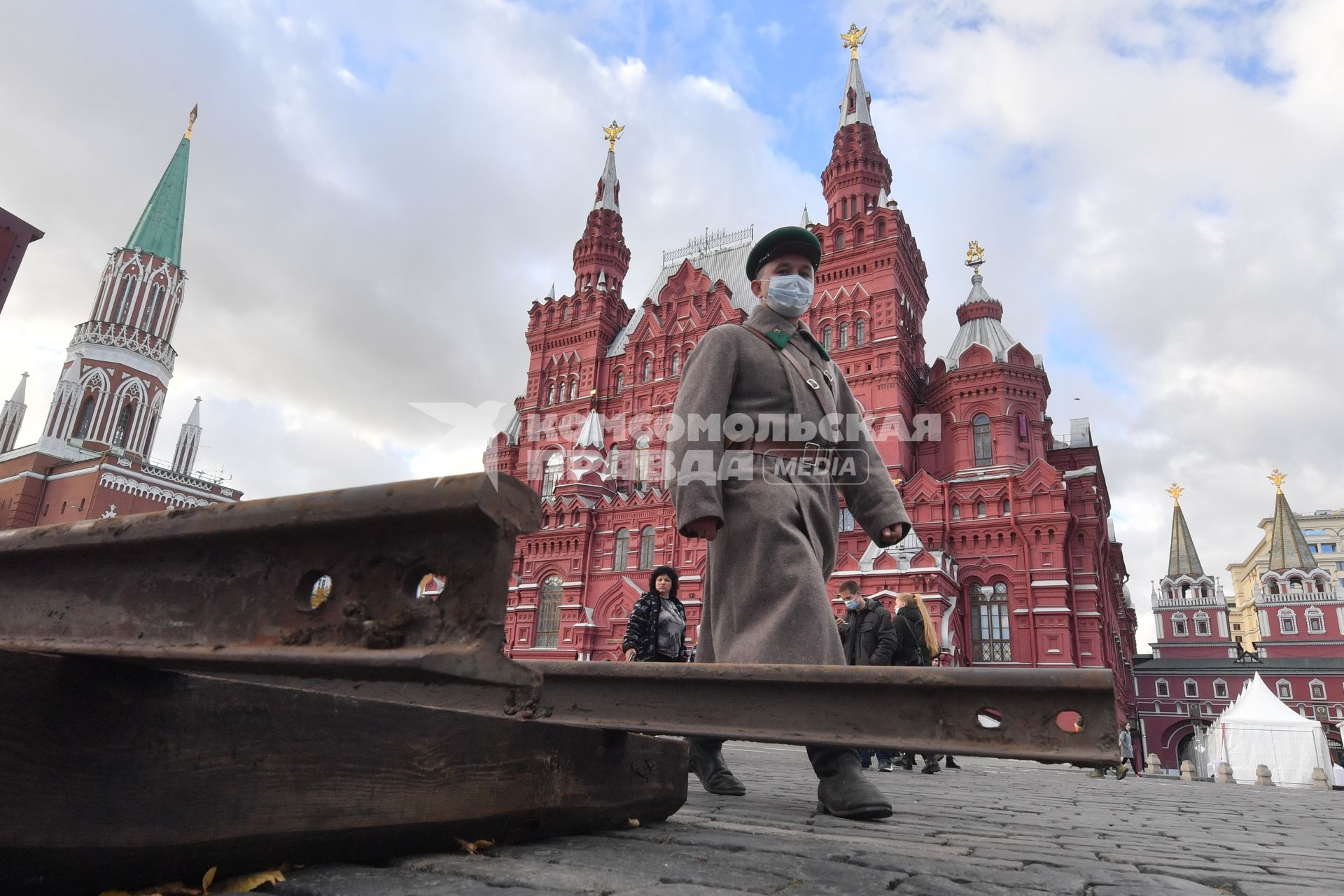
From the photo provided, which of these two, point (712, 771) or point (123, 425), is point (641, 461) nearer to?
point (712, 771)

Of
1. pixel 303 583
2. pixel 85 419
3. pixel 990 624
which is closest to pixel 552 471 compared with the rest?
pixel 990 624

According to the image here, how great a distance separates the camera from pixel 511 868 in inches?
61.1

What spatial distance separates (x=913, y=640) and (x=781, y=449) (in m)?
5.18

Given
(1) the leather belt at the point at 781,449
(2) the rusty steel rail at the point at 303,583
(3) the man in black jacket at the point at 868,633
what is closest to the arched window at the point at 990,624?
(3) the man in black jacket at the point at 868,633

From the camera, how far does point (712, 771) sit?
336 centimetres

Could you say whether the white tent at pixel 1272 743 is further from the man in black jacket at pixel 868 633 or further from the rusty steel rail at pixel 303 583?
the rusty steel rail at pixel 303 583

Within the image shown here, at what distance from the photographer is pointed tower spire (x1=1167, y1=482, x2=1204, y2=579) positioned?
51719 mm

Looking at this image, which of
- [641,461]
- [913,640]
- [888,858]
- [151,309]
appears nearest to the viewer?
[888,858]

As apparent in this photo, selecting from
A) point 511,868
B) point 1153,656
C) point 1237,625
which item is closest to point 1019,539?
point 511,868

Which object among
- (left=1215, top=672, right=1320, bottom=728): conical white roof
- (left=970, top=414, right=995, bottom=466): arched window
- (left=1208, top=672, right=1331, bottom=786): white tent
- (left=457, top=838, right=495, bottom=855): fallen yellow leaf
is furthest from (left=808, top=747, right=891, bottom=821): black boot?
(left=970, top=414, right=995, bottom=466): arched window

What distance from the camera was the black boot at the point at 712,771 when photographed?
332cm

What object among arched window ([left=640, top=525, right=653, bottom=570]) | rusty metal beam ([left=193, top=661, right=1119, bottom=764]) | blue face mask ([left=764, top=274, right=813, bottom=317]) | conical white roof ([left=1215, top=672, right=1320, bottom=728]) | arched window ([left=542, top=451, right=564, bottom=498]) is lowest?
rusty metal beam ([left=193, top=661, right=1119, bottom=764])

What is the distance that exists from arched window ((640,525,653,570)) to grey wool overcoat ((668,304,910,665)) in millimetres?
22360

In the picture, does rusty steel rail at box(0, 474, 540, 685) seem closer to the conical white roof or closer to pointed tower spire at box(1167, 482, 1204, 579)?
the conical white roof
